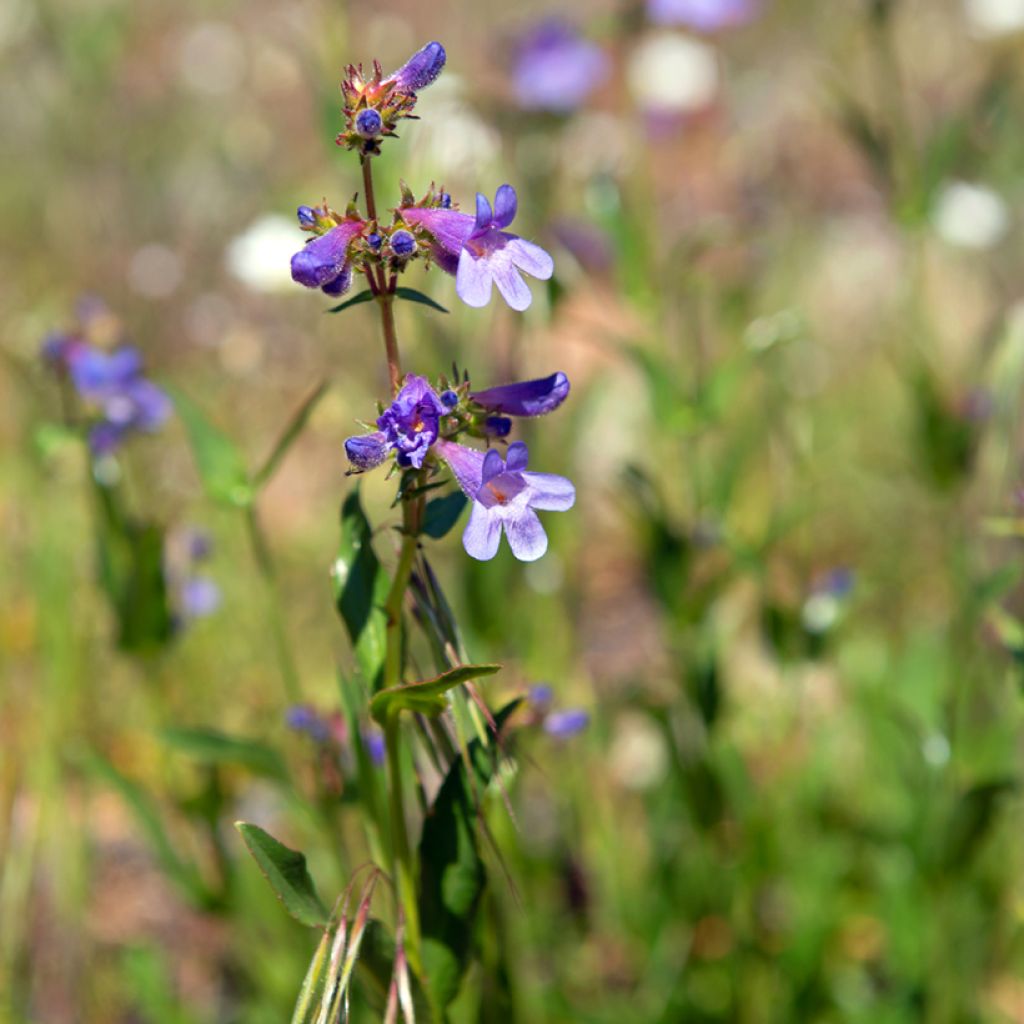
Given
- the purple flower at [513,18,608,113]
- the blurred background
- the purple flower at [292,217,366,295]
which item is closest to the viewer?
the purple flower at [292,217,366,295]

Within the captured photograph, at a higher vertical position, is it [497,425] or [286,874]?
[497,425]

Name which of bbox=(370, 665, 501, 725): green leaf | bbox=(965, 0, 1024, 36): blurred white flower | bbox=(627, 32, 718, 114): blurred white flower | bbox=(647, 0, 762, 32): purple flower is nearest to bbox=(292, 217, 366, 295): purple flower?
bbox=(370, 665, 501, 725): green leaf

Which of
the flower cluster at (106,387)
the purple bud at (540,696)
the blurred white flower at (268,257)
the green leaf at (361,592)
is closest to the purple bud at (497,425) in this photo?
the green leaf at (361,592)

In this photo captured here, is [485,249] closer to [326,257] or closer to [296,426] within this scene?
[326,257]

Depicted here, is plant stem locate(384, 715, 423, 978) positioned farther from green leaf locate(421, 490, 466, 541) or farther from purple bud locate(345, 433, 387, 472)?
purple bud locate(345, 433, 387, 472)

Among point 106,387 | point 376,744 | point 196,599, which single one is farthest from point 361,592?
point 196,599
